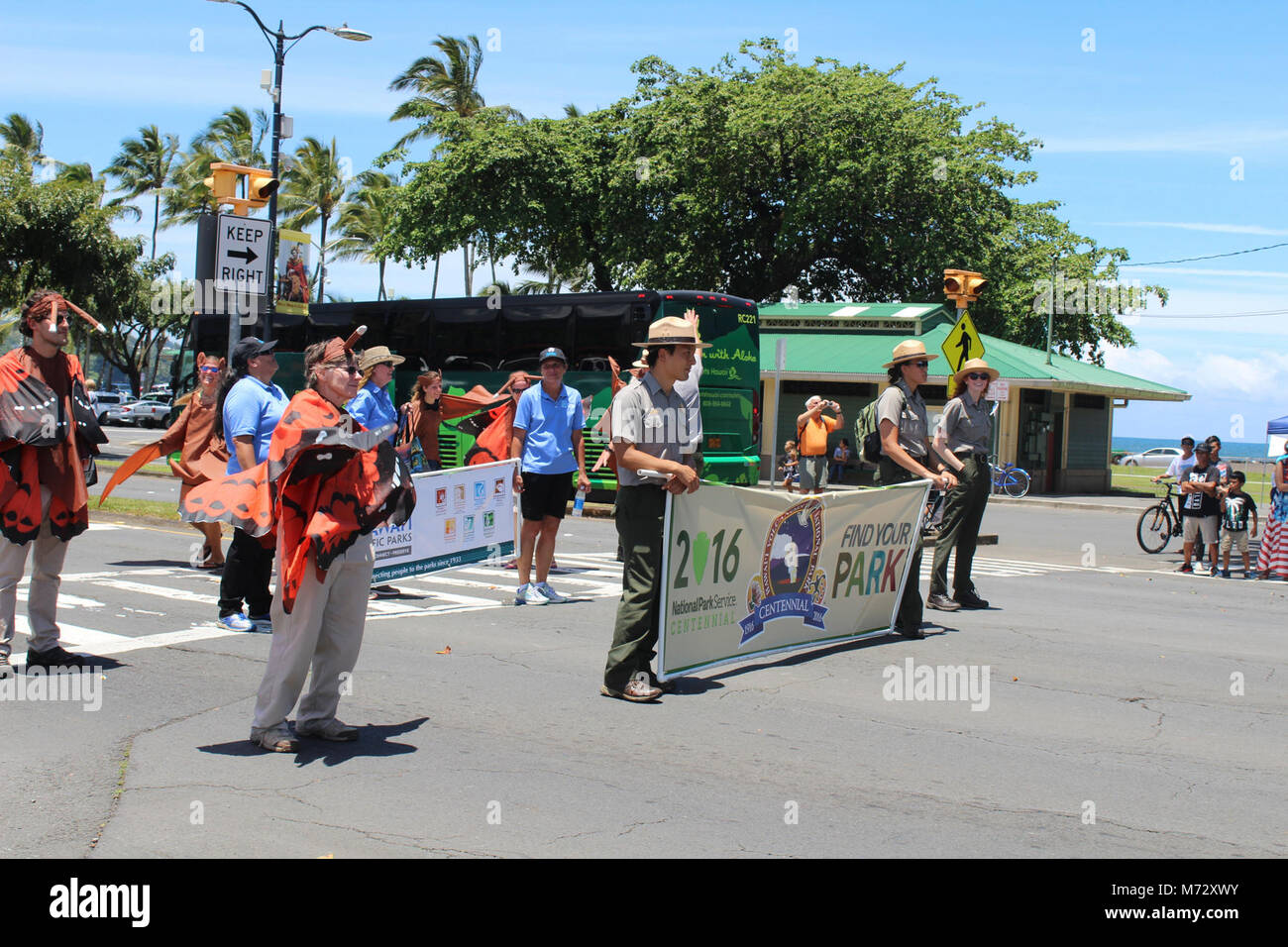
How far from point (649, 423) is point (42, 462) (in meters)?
3.37

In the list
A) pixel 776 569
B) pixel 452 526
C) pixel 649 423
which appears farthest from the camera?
pixel 452 526

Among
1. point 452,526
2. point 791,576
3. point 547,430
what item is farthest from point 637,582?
point 452,526

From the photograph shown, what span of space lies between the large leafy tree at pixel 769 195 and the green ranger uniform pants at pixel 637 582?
3185 centimetres

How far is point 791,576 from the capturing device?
7.96 meters

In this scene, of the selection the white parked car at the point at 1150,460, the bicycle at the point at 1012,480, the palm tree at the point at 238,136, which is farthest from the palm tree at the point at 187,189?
the white parked car at the point at 1150,460

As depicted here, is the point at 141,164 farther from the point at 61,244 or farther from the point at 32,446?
the point at 32,446

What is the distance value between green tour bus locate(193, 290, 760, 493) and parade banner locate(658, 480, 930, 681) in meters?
10.00

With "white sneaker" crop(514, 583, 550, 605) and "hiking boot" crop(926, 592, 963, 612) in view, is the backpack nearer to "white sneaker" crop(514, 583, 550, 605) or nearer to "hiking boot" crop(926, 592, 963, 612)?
"hiking boot" crop(926, 592, 963, 612)

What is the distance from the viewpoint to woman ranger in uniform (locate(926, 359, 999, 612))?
10070 millimetres

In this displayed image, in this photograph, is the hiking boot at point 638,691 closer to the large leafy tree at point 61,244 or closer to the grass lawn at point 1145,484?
→ the grass lawn at point 1145,484

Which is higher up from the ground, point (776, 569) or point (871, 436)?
point (871, 436)

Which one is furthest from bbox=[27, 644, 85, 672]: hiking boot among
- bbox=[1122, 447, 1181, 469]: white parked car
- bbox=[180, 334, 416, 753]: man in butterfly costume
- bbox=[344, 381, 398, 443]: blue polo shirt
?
bbox=[1122, 447, 1181, 469]: white parked car

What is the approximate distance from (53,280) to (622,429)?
30998 millimetres
